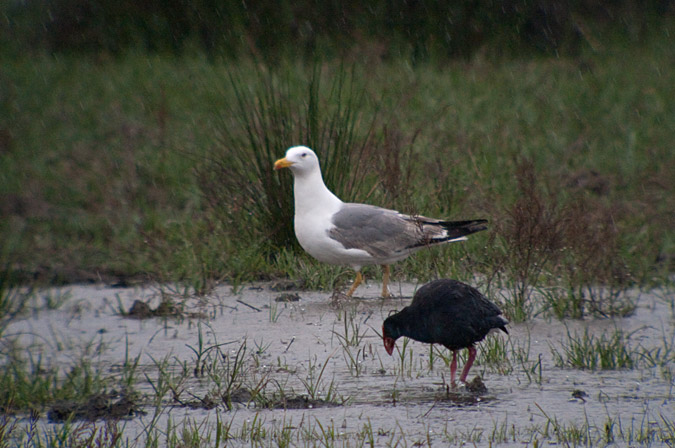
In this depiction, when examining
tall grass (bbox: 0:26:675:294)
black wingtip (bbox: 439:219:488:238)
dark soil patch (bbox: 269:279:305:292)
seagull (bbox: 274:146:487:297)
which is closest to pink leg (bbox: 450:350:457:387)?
tall grass (bbox: 0:26:675:294)

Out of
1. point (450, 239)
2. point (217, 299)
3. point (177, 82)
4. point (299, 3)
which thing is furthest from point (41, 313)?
point (299, 3)

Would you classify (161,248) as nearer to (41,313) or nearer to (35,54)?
(41,313)

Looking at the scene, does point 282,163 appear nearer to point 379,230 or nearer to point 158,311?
point 379,230

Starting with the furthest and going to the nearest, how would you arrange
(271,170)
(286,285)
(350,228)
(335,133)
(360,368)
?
(335,133) → (271,170) → (286,285) → (350,228) → (360,368)

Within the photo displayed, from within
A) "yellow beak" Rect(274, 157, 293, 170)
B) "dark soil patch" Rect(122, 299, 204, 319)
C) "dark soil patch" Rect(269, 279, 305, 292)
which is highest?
"yellow beak" Rect(274, 157, 293, 170)

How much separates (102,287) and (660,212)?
478 centimetres

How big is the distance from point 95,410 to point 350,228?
2444 millimetres

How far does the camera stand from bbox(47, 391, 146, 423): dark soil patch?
4.23m

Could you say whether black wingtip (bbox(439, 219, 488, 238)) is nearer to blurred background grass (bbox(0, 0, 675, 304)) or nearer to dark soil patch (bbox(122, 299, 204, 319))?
blurred background grass (bbox(0, 0, 675, 304))

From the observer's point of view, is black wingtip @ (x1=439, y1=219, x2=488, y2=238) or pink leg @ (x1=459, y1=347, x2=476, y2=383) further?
black wingtip @ (x1=439, y1=219, x2=488, y2=238)

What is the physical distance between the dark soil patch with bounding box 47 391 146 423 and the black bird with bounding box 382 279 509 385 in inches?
52.1

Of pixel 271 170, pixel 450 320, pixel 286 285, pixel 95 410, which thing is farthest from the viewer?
pixel 271 170

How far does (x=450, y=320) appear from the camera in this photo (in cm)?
450

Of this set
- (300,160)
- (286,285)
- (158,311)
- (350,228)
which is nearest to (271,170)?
(300,160)
